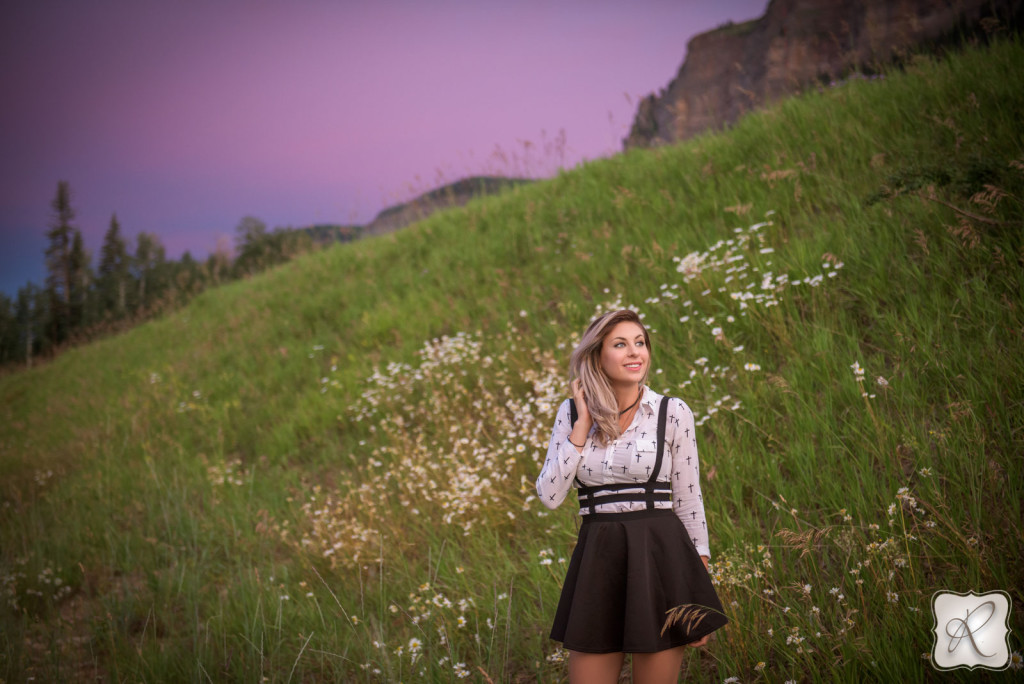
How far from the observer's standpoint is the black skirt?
2160 millimetres

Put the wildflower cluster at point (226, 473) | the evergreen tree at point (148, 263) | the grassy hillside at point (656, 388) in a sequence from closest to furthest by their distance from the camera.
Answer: the grassy hillside at point (656, 388)
the wildflower cluster at point (226, 473)
the evergreen tree at point (148, 263)

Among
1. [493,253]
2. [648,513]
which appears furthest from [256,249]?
[648,513]

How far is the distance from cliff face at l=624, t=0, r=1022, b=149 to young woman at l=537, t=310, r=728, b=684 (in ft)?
18.6

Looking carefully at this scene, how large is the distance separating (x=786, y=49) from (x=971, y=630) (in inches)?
1909

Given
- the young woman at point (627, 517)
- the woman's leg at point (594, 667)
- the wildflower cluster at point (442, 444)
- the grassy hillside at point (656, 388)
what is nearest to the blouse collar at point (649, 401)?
the young woman at point (627, 517)

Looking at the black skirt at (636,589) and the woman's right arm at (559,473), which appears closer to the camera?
the black skirt at (636,589)

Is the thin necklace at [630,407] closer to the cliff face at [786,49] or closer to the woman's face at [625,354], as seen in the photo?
the woman's face at [625,354]

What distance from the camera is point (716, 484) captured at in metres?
3.72

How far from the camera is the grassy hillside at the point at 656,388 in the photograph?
2.93 m

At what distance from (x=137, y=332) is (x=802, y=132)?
1754 cm

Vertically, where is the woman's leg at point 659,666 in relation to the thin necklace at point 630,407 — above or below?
below

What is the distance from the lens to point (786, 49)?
41.1m

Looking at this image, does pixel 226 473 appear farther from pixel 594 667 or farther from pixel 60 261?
pixel 60 261

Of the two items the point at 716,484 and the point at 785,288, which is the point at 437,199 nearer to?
the point at 785,288
